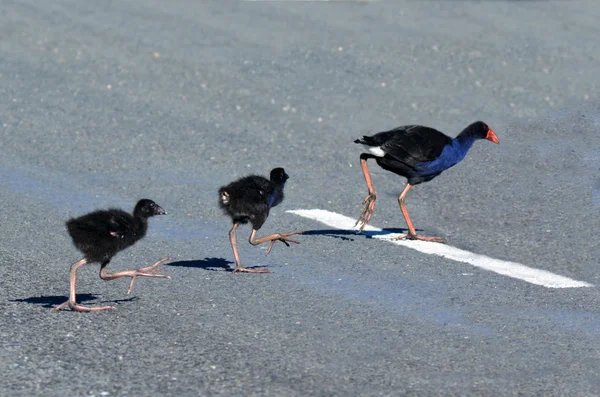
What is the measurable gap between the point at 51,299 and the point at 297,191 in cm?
425

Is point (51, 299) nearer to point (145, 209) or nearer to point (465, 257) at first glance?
point (145, 209)

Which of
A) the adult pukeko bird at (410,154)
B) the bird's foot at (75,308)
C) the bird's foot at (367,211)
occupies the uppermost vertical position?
the adult pukeko bird at (410,154)

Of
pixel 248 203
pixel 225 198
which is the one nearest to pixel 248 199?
pixel 248 203

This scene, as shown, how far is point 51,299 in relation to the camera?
8.12 meters

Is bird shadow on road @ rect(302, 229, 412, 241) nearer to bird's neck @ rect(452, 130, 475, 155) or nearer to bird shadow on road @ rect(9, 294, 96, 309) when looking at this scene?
bird's neck @ rect(452, 130, 475, 155)

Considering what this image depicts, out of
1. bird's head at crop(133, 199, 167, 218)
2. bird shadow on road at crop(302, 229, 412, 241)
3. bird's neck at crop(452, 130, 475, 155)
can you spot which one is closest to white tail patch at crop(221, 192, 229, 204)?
bird's head at crop(133, 199, 167, 218)

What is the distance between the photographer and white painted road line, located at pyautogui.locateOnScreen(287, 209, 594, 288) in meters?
8.98

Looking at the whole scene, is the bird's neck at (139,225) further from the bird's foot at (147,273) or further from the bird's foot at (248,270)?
the bird's foot at (248,270)

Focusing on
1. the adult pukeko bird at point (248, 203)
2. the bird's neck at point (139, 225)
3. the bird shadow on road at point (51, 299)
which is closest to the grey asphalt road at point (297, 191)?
the bird shadow on road at point (51, 299)

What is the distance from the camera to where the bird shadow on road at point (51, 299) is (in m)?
7.99

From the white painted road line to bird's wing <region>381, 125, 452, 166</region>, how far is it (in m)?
0.74

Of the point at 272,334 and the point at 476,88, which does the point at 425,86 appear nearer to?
the point at 476,88

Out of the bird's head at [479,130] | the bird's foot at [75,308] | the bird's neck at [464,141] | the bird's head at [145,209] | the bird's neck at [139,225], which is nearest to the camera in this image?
the bird's foot at [75,308]

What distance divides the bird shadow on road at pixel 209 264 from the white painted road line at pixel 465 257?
1.57 metres
